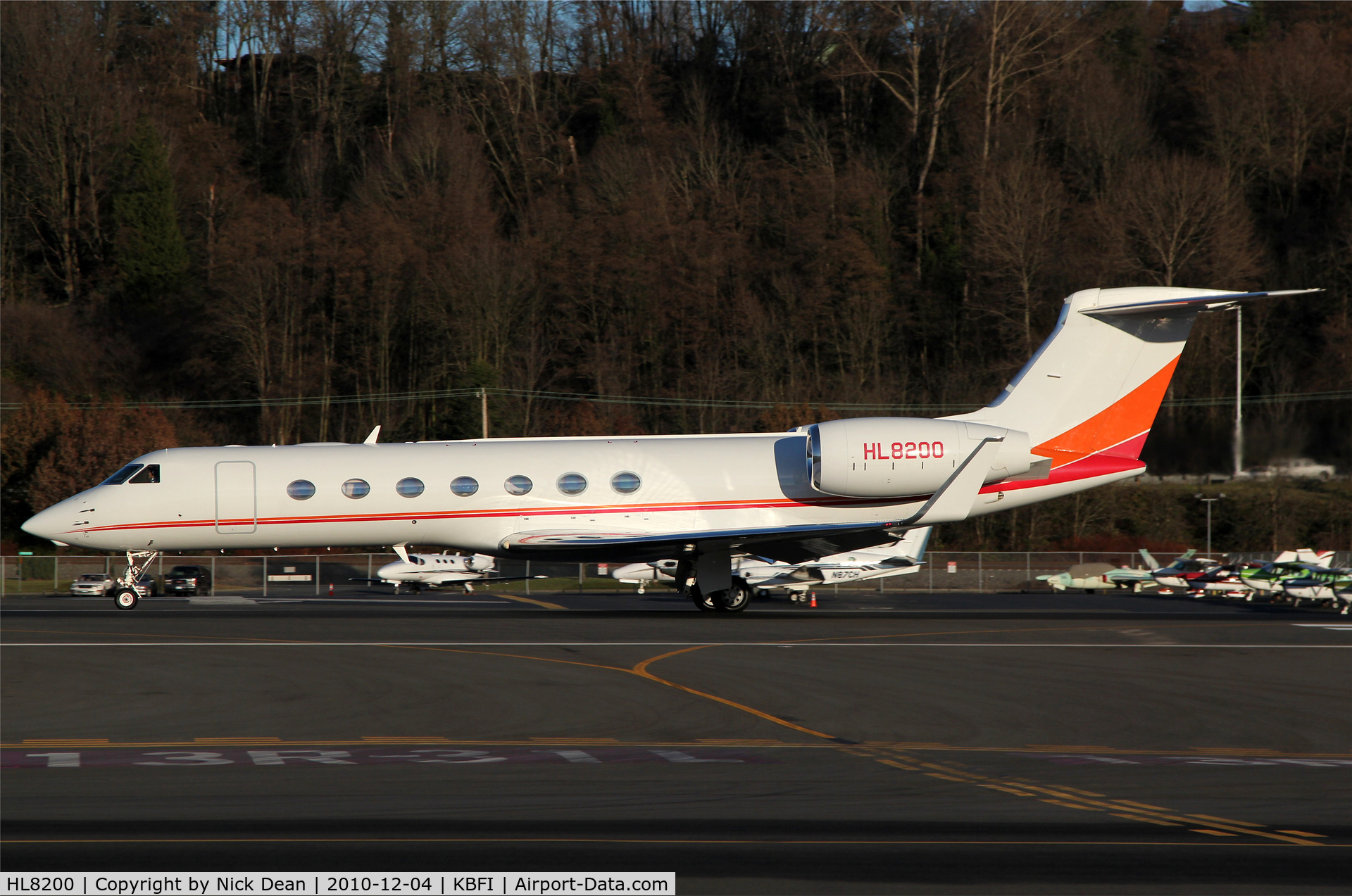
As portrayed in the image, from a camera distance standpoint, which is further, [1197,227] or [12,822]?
[1197,227]

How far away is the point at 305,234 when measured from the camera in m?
59.9

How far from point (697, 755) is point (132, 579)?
655 inches

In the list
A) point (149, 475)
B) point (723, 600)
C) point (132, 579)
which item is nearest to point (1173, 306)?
point (723, 600)

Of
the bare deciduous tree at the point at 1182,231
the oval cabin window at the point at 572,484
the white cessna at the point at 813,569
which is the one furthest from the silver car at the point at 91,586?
the bare deciduous tree at the point at 1182,231

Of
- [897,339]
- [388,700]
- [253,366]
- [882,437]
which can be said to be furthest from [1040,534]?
[388,700]

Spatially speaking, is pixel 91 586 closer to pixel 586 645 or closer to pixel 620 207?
pixel 586 645

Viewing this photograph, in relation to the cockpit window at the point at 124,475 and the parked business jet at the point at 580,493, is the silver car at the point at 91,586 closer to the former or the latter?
the parked business jet at the point at 580,493

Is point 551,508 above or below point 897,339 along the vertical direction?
below

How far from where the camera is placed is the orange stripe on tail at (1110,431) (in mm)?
23953

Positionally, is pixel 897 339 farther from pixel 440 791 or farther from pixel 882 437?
pixel 440 791

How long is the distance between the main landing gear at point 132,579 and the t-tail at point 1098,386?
631 inches

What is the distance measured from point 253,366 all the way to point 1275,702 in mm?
51210

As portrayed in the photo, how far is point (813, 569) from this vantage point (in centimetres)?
2958

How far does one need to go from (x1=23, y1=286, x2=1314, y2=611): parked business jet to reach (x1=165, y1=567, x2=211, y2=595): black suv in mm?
12200
